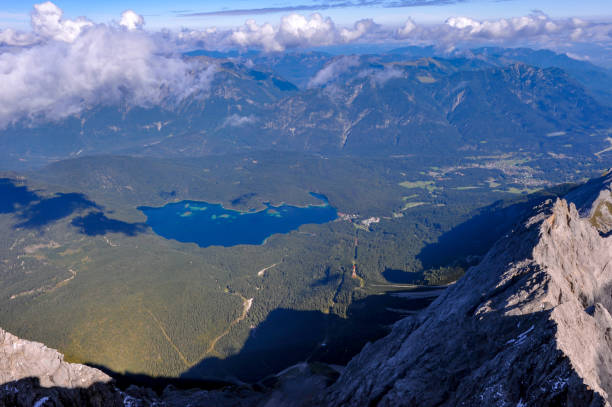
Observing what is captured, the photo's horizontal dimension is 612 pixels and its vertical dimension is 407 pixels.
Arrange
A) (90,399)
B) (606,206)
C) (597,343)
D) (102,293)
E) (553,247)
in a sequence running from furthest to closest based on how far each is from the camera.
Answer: (102,293) → (606,206) → (553,247) → (90,399) → (597,343)

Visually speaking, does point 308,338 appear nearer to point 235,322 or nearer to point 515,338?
point 235,322

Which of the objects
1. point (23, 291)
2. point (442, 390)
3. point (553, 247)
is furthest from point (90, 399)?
point (23, 291)

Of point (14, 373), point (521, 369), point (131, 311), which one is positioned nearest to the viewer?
point (521, 369)

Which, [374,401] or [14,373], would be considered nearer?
[374,401]

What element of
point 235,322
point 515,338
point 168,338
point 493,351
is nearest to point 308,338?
point 235,322

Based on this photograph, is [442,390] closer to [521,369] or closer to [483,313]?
[521,369]

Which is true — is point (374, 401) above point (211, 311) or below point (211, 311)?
above

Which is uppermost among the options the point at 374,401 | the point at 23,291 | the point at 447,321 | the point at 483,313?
the point at 483,313
